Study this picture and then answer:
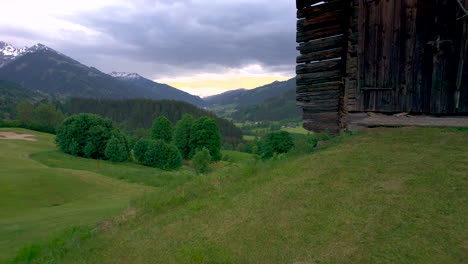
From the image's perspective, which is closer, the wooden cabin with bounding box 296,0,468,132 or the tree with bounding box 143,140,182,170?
the wooden cabin with bounding box 296,0,468,132

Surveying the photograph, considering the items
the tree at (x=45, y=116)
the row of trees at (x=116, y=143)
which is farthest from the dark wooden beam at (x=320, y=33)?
the tree at (x=45, y=116)

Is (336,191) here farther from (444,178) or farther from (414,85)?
(414,85)

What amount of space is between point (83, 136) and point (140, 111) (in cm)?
9870

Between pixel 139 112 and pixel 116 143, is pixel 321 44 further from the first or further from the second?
pixel 139 112

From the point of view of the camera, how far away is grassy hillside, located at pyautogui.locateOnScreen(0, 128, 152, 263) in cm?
956

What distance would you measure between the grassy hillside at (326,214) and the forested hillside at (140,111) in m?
121

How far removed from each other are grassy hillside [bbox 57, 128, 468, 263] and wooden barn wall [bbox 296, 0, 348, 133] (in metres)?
2.61

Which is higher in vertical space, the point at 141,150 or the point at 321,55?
the point at 321,55

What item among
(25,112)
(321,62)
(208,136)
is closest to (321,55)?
(321,62)

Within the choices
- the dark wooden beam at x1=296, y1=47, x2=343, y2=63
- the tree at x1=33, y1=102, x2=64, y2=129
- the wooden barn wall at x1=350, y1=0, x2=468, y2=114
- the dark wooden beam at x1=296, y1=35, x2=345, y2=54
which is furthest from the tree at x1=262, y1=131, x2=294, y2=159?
the tree at x1=33, y1=102, x2=64, y2=129

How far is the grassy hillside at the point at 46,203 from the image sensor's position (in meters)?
9.56

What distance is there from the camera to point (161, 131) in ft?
247

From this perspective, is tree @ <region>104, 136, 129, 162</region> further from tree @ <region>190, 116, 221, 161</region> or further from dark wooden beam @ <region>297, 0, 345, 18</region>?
dark wooden beam @ <region>297, 0, 345, 18</region>

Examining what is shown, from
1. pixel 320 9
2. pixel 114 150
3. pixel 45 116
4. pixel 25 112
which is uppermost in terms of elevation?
pixel 320 9
